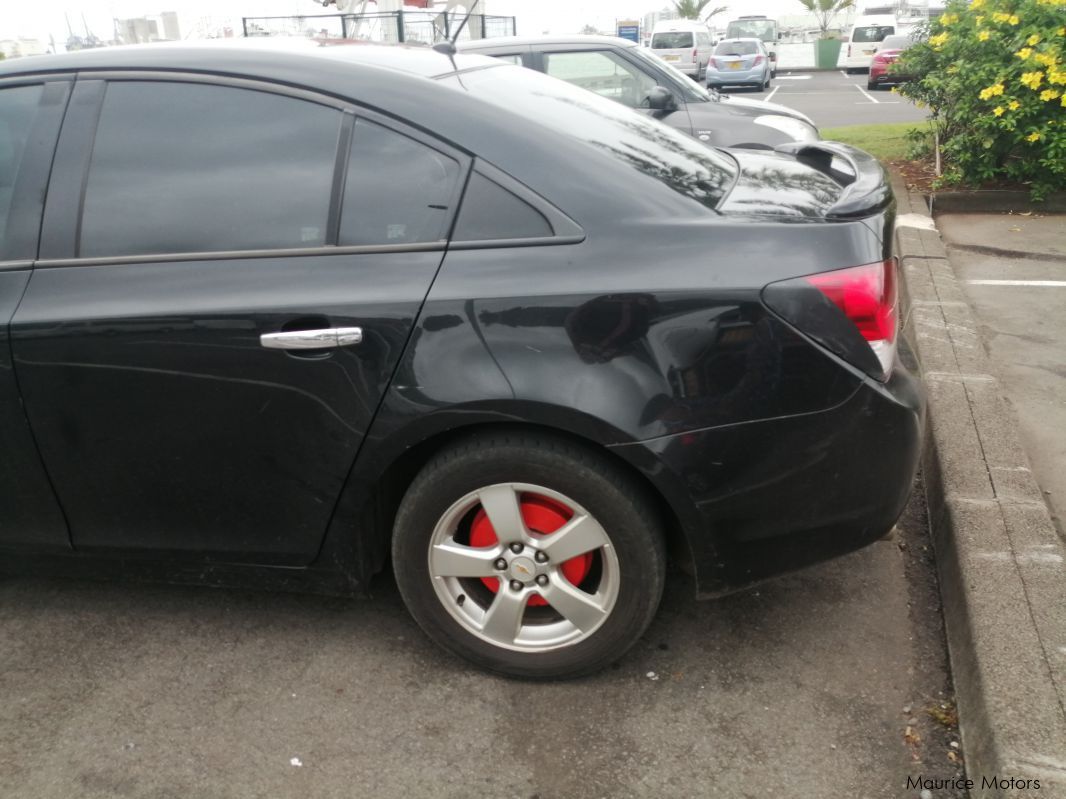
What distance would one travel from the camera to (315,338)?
2.51 m

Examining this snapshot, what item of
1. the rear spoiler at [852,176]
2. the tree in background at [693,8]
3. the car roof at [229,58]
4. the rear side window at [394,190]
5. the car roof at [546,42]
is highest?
the car roof at [229,58]

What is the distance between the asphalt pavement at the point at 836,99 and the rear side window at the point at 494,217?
11.1 m

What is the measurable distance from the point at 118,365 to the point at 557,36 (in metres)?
7.39

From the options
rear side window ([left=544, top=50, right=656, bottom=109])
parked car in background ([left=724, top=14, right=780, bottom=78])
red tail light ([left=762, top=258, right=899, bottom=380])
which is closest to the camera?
red tail light ([left=762, top=258, right=899, bottom=380])

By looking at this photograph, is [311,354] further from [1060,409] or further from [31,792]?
[1060,409]

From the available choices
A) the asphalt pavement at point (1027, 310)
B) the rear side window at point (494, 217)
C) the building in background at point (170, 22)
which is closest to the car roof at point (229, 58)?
the rear side window at point (494, 217)

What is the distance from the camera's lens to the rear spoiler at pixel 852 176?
2.57 metres

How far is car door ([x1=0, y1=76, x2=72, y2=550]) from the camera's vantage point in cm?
274

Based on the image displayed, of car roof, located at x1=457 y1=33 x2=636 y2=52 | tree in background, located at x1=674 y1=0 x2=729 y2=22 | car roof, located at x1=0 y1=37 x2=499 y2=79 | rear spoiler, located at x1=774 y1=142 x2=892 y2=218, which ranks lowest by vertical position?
tree in background, located at x1=674 y1=0 x2=729 y2=22

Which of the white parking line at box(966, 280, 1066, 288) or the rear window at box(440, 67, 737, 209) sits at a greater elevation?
the rear window at box(440, 67, 737, 209)

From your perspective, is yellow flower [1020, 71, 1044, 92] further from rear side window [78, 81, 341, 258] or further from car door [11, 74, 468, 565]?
rear side window [78, 81, 341, 258]

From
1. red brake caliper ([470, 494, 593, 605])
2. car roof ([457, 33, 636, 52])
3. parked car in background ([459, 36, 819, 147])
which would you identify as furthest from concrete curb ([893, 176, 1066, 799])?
car roof ([457, 33, 636, 52])

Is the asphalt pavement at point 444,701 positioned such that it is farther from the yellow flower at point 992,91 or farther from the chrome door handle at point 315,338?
the yellow flower at point 992,91

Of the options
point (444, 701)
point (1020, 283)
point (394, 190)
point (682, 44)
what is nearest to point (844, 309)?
point (394, 190)
